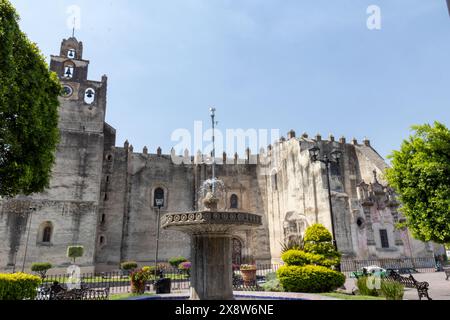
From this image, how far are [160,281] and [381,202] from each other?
20.4 meters

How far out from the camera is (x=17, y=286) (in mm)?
8875

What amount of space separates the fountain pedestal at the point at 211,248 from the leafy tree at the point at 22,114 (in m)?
6.19

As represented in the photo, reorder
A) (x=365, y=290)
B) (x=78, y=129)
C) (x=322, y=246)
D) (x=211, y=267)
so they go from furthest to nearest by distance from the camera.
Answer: (x=78, y=129)
(x=322, y=246)
(x=365, y=290)
(x=211, y=267)

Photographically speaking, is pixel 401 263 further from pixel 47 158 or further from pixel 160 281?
pixel 47 158

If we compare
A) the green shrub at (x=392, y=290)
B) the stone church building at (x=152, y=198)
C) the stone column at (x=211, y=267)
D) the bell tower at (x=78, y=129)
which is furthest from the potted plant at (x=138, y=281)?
the bell tower at (x=78, y=129)

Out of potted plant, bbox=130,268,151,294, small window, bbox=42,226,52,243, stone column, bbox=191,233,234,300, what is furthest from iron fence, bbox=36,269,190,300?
stone column, bbox=191,233,234,300

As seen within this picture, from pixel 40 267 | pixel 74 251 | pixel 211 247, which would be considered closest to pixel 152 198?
pixel 74 251

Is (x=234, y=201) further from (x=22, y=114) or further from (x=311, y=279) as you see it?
(x=22, y=114)

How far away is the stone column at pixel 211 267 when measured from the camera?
7.42 metres

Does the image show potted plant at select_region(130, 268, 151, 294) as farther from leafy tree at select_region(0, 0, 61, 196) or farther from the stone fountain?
the stone fountain

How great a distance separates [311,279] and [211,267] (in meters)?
5.23

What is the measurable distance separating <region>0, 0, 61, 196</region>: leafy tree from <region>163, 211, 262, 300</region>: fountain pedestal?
619 centimetres
